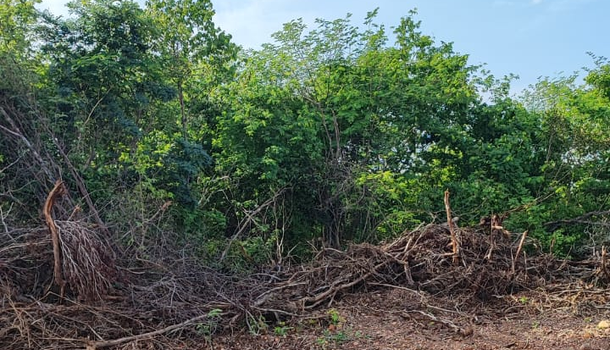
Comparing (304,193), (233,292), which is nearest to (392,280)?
(233,292)

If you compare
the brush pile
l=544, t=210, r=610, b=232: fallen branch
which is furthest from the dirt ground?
l=544, t=210, r=610, b=232: fallen branch

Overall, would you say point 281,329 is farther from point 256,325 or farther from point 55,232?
point 55,232

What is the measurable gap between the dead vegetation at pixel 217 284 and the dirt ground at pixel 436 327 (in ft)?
0.24

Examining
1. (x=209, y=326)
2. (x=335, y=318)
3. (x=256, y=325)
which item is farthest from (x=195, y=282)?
(x=335, y=318)

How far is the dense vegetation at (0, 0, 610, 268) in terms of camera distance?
712cm

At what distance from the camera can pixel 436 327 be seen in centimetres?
509

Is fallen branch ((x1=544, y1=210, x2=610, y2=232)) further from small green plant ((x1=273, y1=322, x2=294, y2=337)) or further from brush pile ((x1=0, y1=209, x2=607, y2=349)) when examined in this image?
small green plant ((x1=273, y1=322, x2=294, y2=337))

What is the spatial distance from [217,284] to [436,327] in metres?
2.65

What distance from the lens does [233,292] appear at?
5641 millimetres

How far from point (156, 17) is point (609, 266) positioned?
8.49 metres

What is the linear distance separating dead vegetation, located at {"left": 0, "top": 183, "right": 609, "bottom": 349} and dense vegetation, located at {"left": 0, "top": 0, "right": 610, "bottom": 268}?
0.98 metres

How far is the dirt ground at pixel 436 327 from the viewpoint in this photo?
14.8 ft

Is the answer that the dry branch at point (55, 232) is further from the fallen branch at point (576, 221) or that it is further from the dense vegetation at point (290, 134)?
the fallen branch at point (576, 221)

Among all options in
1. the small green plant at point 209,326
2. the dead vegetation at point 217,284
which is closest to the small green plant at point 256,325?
the dead vegetation at point 217,284
